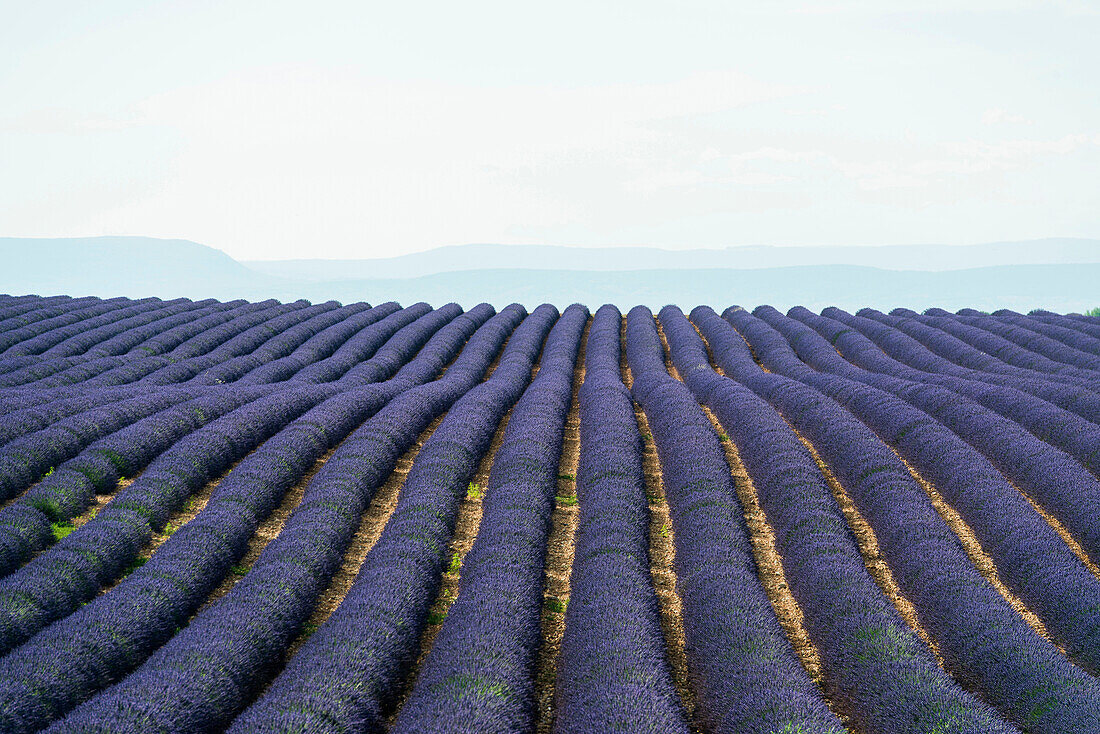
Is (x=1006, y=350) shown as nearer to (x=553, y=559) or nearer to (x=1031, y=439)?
(x=1031, y=439)

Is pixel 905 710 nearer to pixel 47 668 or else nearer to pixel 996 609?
pixel 996 609

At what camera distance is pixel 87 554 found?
8.16m

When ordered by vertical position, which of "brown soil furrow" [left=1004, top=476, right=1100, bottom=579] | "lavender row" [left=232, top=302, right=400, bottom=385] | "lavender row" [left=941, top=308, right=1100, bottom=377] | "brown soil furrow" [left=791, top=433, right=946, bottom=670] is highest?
"lavender row" [left=941, top=308, right=1100, bottom=377]

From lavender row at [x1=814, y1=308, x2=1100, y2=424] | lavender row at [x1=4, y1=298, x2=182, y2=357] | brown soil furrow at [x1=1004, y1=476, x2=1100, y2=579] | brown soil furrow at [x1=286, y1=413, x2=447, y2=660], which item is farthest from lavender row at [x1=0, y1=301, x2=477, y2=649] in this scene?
lavender row at [x1=814, y1=308, x2=1100, y2=424]

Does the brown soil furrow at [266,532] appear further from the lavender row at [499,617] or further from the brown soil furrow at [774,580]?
the brown soil furrow at [774,580]

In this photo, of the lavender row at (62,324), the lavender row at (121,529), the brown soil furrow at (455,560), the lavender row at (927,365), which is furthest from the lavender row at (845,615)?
the lavender row at (62,324)

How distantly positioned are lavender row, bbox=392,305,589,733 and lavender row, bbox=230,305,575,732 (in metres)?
0.31

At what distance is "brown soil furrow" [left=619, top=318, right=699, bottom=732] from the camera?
685 centimetres

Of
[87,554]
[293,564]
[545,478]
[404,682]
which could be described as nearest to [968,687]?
[404,682]

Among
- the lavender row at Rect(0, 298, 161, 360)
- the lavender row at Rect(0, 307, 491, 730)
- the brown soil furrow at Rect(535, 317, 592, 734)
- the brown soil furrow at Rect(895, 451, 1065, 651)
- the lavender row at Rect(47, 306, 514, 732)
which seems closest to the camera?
the lavender row at Rect(47, 306, 514, 732)

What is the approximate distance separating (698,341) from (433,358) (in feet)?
29.2

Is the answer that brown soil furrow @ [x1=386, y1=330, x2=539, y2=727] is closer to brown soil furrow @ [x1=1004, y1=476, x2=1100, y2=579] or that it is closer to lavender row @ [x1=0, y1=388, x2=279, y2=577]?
lavender row @ [x1=0, y1=388, x2=279, y2=577]

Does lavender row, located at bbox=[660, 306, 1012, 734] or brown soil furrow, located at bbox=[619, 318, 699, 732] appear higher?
lavender row, located at bbox=[660, 306, 1012, 734]

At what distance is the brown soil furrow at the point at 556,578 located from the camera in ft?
21.7
